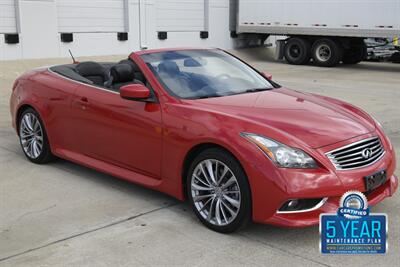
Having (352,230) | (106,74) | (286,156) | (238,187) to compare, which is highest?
(106,74)

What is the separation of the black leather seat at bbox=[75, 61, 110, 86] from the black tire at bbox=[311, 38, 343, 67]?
15816 millimetres

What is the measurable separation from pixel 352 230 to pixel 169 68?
2.28 m

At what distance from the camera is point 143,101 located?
4.83 m

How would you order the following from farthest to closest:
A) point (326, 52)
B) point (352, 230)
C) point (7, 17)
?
1. point (326, 52)
2. point (7, 17)
3. point (352, 230)

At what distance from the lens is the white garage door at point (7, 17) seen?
1609 cm

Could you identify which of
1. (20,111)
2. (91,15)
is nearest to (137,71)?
(20,111)

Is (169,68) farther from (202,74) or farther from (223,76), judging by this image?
(223,76)

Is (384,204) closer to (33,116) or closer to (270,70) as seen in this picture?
(33,116)

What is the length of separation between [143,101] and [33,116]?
6.35 ft

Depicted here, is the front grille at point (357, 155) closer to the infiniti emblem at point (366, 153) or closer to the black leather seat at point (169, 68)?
the infiniti emblem at point (366, 153)

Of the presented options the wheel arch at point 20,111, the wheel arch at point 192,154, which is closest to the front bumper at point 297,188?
the wheel arch at point 192,154

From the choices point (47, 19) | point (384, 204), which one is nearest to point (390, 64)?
point (47, 19)

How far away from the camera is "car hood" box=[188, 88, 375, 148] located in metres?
4.08

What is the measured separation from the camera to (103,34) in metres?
19.3
